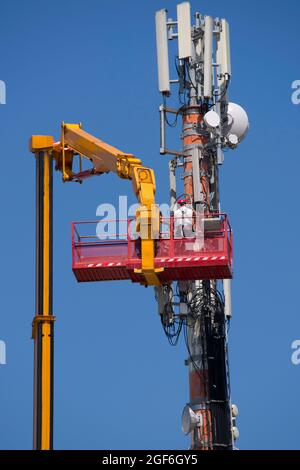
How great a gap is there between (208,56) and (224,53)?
106 inches

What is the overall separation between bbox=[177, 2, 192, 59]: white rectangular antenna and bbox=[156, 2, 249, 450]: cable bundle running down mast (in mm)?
44

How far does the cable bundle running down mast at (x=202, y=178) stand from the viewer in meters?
99.1

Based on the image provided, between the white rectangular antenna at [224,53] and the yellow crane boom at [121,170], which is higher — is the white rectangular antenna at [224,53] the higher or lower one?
the higher one

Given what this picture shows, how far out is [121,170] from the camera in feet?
309

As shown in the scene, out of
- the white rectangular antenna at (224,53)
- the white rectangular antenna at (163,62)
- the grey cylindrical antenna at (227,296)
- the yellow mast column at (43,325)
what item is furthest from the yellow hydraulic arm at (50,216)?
the white rectangular antenna at (224,53)

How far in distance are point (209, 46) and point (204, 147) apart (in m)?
4.59

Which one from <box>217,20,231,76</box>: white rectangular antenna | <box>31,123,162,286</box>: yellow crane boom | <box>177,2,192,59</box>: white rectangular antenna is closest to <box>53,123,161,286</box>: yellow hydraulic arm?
<box>31,123,162,286</box>: yellow crane boom

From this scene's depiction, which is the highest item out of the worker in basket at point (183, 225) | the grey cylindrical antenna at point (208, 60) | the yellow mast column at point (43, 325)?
the grey cylindrical antenna at point (208, 60)

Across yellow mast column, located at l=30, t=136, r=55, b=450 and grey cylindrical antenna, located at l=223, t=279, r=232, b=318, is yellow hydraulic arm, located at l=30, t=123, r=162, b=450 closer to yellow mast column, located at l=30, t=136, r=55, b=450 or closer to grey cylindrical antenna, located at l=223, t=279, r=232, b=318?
yellow mast column, located at l=30, t=136, r=55, b=450

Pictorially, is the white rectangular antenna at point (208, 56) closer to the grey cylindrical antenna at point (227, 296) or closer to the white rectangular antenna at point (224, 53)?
the white rectangular antenna at point (224, 53)

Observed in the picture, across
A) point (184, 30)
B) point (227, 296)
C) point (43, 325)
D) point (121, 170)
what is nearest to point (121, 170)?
point (121, 170)

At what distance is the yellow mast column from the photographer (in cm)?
8562

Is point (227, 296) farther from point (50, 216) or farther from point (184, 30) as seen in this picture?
point (50, 216)
